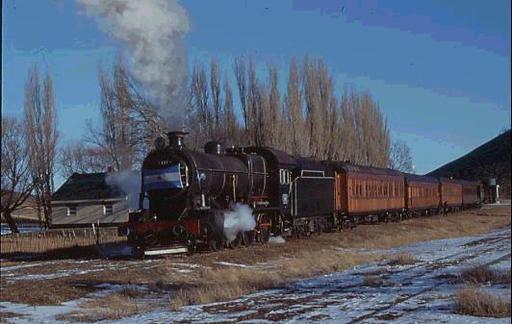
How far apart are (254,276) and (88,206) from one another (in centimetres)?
3632

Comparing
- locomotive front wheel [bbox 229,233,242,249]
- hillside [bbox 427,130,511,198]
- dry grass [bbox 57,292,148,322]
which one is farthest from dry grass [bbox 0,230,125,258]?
hillside [bbox 427,130,511,198]

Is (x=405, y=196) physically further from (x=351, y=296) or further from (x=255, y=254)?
(x=351, y=296)

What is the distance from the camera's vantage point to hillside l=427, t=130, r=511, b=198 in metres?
81.7

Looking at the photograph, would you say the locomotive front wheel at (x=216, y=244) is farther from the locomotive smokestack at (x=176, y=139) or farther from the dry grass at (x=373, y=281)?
→ the dry grass at (x=373, y=281)

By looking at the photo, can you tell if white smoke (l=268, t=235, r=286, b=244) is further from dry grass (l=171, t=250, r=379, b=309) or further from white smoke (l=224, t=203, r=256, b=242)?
dry grass (l=171, t=250, r=379, b=309)

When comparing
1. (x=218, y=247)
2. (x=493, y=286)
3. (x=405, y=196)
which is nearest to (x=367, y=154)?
(x=405, y=196)

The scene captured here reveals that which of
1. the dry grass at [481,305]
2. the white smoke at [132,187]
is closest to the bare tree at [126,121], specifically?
the white smoke at [132,187]

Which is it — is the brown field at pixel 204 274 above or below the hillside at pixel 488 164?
below

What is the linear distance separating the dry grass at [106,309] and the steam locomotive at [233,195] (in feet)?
22.2

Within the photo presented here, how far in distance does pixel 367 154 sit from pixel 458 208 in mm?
9048

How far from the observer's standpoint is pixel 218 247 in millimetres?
19391

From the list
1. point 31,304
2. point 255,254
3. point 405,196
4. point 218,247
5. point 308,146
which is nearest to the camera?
point 31,304

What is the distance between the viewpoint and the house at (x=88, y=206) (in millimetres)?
46312

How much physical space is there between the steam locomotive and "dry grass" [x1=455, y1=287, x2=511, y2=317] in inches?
403
